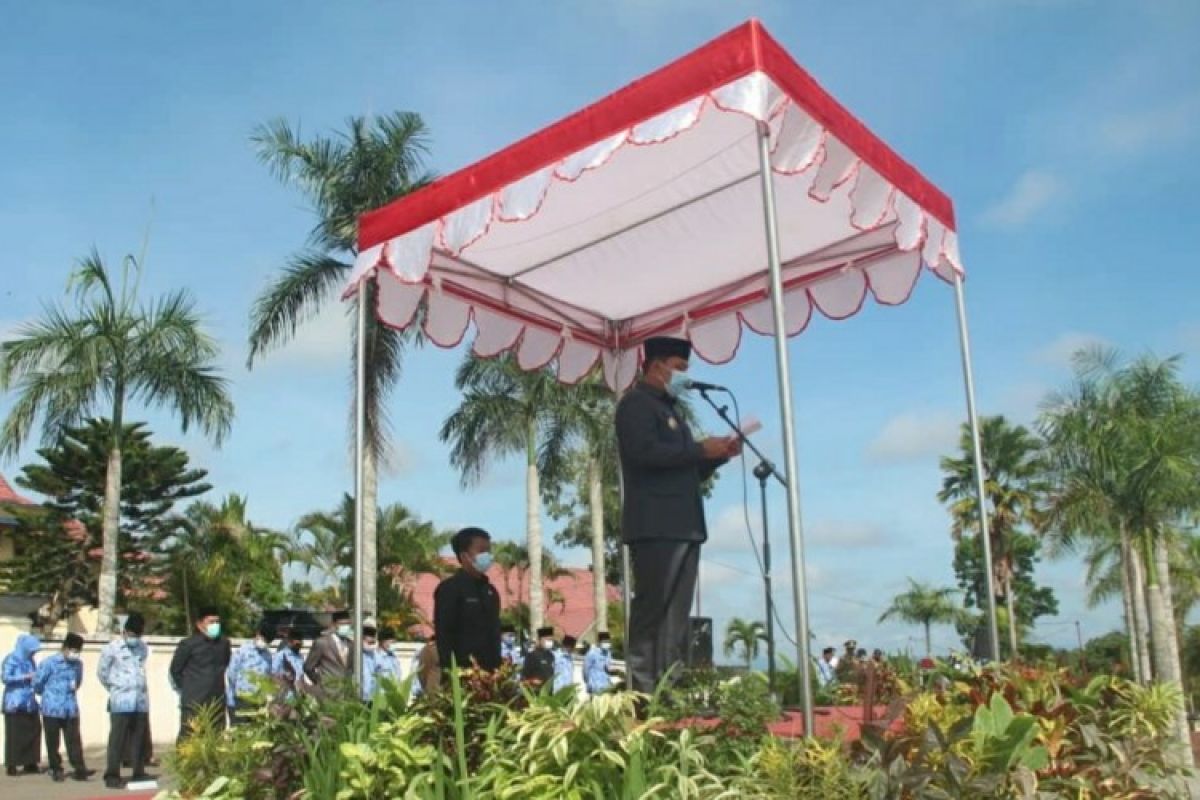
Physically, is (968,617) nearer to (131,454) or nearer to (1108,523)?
(1108,523)

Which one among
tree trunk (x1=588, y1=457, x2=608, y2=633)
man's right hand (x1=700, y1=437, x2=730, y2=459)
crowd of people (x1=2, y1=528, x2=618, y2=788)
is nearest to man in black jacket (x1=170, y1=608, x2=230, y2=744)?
crowd of people (x1=2, y1=528, x2=618, y2=788)

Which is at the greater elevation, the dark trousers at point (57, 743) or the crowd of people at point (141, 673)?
the crowd of people at point (141, 673)

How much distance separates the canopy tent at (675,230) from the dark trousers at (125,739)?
556 centimetres

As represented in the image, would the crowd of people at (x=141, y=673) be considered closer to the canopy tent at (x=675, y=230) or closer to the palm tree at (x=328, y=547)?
the canopy tent at (x=675, y=230)

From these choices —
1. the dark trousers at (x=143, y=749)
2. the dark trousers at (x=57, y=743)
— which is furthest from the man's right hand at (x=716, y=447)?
the dark trousers at (x=57, y=743)

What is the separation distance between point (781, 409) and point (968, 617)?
3791 cm

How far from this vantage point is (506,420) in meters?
24.2

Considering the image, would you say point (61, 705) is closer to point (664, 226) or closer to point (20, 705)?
point (20, 705)

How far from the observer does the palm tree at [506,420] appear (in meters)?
23.8

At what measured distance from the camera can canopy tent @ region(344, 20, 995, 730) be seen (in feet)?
15.3

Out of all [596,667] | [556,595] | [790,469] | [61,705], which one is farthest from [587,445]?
[790,469]

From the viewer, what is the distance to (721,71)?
4559mm

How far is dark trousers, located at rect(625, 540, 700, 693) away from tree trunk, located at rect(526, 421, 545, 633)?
62.1 ft

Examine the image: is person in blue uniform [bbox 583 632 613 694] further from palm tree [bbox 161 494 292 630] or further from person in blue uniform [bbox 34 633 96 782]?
palm tree [bbox 161 494 292 630]
